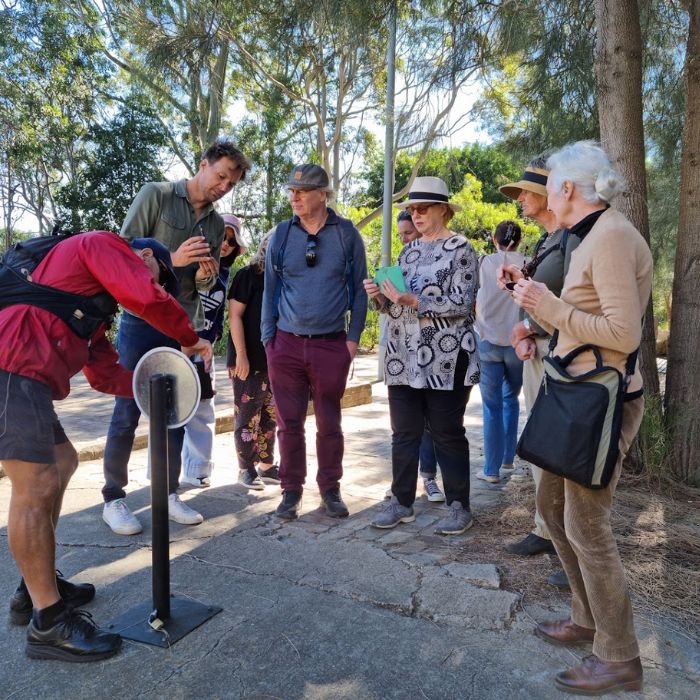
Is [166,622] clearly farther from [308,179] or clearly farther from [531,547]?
[308,179]

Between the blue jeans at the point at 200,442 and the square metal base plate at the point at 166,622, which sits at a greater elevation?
the blue jeans at the point at 200,442

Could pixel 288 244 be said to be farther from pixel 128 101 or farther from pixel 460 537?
pixel 128 101

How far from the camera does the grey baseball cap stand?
403cm

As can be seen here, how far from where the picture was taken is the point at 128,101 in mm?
15469

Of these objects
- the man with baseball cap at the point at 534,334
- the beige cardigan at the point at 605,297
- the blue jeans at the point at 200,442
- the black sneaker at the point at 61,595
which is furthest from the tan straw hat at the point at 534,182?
the black sneaker at the point at 61,595

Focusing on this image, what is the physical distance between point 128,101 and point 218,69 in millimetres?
2305

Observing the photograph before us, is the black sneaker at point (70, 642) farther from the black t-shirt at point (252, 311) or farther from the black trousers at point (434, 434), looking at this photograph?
the black t-shirt at point (252, 311)

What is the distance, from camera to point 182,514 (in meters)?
3.96

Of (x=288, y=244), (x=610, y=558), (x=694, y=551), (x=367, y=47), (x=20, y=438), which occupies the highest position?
(x=367, y=47)

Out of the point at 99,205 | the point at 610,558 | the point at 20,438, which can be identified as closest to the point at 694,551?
the point at 610,558

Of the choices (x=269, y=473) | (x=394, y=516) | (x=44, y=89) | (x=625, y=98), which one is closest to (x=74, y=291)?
(x=394, y=516)

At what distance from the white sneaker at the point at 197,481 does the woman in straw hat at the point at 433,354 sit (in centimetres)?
144

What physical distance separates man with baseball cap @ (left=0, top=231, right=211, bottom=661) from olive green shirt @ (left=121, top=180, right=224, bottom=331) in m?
1.15

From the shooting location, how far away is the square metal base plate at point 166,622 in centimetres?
260
